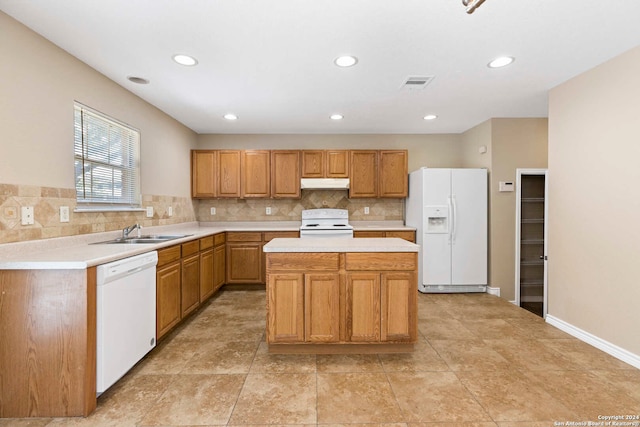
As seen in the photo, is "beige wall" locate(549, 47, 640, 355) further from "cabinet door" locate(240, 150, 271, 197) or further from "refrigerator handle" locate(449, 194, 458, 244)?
"cabinet door" locate(240, 150, 271, 197)

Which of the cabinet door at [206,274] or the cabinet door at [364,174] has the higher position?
the cabinet door at [364,174]

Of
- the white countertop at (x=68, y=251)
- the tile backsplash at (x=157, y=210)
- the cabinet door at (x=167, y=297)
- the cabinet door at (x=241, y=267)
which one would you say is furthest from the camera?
the cabinet door at (x=241, y=267)

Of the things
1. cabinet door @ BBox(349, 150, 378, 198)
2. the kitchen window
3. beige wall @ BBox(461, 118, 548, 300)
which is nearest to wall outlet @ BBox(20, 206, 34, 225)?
the kitchen window

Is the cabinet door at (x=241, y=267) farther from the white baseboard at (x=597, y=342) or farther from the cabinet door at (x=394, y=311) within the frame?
the white baseboard at (x=597, y=342)

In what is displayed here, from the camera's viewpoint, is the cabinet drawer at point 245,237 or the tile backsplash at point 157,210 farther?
the cabinet drawer at point 245,237

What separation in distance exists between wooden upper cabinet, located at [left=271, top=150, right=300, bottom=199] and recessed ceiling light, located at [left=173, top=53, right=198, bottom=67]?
224 centimetres

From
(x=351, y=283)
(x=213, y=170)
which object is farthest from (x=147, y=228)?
(x=351, y=283)

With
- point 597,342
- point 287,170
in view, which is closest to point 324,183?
point 287,170

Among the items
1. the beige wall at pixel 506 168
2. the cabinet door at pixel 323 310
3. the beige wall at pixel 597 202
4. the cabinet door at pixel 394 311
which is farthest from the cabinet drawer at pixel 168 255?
the beige wall at pixel 506 168

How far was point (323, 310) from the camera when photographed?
243 centimetres

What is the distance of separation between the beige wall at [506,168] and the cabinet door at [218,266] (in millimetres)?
3840

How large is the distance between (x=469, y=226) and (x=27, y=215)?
4.67 meters

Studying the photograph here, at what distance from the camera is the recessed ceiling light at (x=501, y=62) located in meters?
2.47

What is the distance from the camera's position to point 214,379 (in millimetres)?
2154
